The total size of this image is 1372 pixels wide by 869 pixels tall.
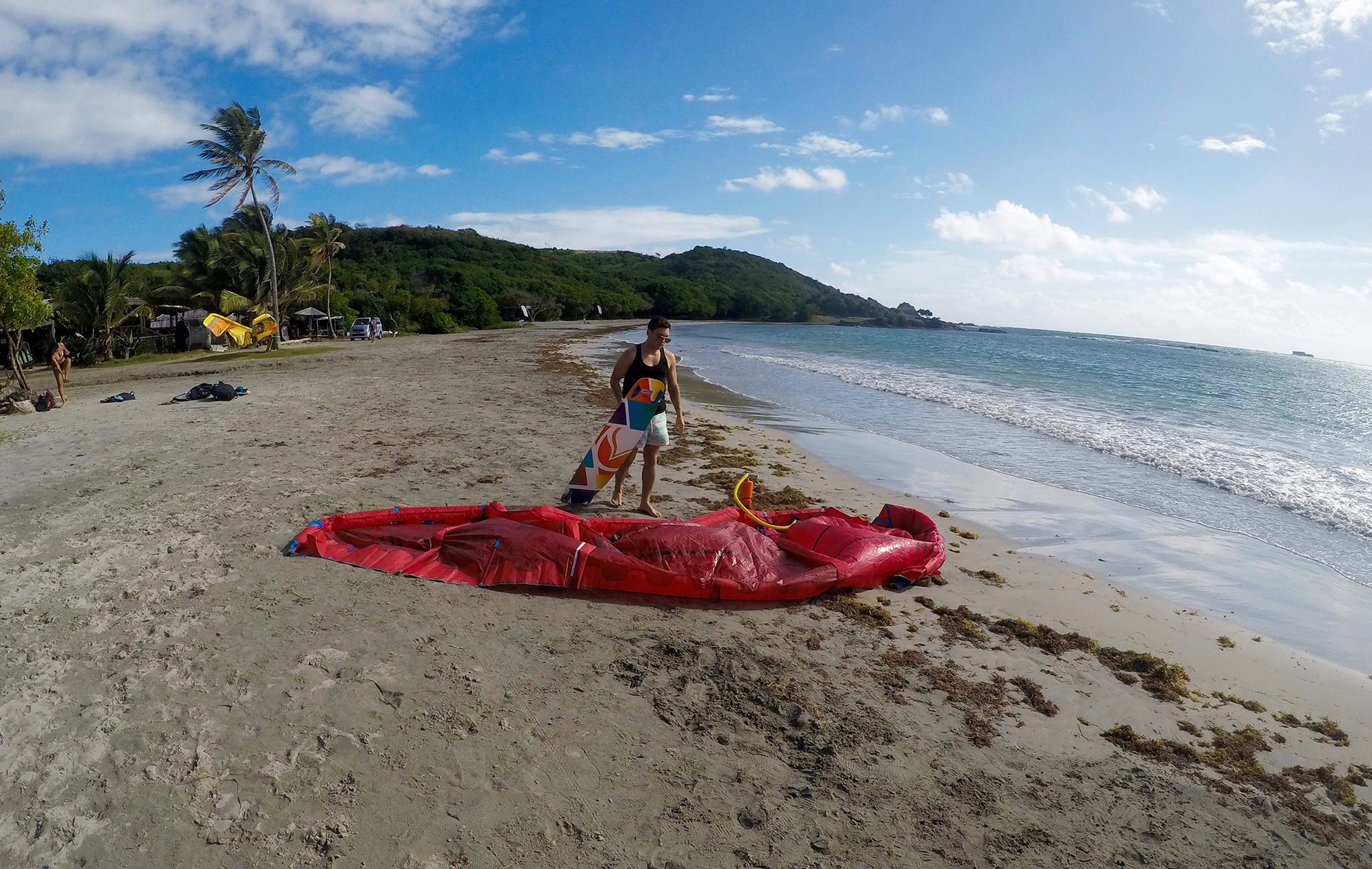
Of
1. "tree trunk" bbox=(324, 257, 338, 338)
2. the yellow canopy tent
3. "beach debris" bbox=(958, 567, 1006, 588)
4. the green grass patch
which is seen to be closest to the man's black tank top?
"beach debris" bbox=(958, 567, 1006, 588)

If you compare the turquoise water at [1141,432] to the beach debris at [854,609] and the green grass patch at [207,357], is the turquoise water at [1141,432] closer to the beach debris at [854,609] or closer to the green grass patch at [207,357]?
the beach debris at [854,609]

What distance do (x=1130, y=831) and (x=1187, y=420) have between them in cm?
1870

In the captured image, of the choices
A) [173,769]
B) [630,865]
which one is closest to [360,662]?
[173,769]

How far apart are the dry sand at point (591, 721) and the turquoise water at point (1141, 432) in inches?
159

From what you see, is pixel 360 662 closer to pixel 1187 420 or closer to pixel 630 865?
pixel 630 865

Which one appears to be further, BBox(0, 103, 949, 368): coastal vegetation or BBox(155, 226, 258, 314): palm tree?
BBox(155, 226, 258, 314): palm tree

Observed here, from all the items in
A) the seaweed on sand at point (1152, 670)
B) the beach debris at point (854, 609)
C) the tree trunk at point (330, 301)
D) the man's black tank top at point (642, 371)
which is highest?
the tree trunk at point (330, 301)

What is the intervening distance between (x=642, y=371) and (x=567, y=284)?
87.1m

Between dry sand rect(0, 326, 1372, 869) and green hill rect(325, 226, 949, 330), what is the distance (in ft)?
153

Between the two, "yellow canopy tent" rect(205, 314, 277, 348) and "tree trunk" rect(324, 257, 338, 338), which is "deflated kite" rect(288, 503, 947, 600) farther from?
"tree trunk" rect(324, 257, 338, 338)

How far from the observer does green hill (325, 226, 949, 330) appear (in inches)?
2331

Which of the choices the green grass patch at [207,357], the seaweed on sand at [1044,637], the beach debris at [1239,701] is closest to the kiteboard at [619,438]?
the seaweed on sand at [1044,637]

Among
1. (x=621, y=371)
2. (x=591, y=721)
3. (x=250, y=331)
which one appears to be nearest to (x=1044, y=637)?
(x=591, y=721)

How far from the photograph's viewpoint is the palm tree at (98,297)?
26.6m
